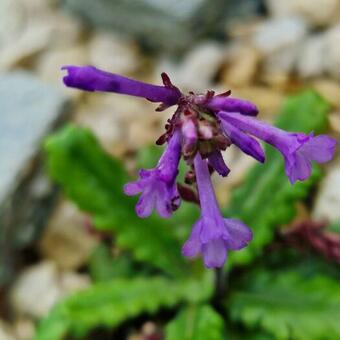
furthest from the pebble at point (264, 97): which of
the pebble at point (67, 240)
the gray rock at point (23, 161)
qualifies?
the pebble at point (67, 240)

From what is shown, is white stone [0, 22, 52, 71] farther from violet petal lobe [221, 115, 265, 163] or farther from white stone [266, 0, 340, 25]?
violet petal lobe [221, 115, 265, 163]

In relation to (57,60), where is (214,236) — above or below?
below

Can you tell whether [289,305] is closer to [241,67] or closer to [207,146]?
[207,146]

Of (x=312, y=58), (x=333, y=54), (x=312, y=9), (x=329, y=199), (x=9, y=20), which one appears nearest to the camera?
(x=329, y=199)

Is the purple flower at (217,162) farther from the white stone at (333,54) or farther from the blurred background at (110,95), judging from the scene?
the white stone at (333,54)

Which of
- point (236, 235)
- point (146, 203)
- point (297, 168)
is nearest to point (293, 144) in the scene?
point (297, 168)

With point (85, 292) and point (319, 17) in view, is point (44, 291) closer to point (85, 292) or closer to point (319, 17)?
point (85, 292)
